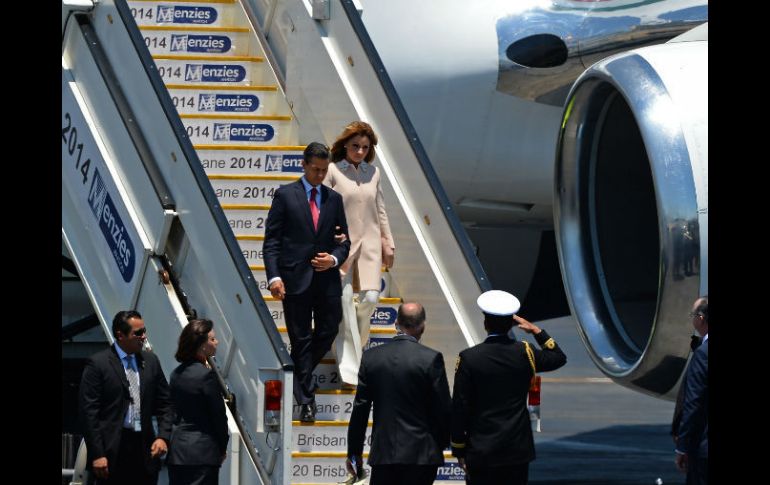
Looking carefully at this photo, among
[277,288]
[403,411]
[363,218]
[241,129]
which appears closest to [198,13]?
[241,129]

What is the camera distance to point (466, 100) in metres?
9.26

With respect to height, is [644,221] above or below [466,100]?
below

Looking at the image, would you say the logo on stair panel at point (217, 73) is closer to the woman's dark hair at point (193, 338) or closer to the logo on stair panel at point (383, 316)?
the logo on stair panel at point (383, 316)

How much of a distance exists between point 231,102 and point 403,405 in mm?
3404

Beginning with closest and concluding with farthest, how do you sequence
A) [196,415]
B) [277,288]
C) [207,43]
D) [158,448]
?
[196,415] < [158,448] < [277,288] < [207,43]

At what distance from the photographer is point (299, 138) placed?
29.3 ft

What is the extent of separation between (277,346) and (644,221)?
180 cm

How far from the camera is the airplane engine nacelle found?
6.34 metres

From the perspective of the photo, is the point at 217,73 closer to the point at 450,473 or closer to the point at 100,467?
the point at 450,473

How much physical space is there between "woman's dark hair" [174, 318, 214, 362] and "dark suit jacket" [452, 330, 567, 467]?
3.70 feet

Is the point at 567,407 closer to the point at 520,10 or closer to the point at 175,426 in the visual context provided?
the point at 520,10
